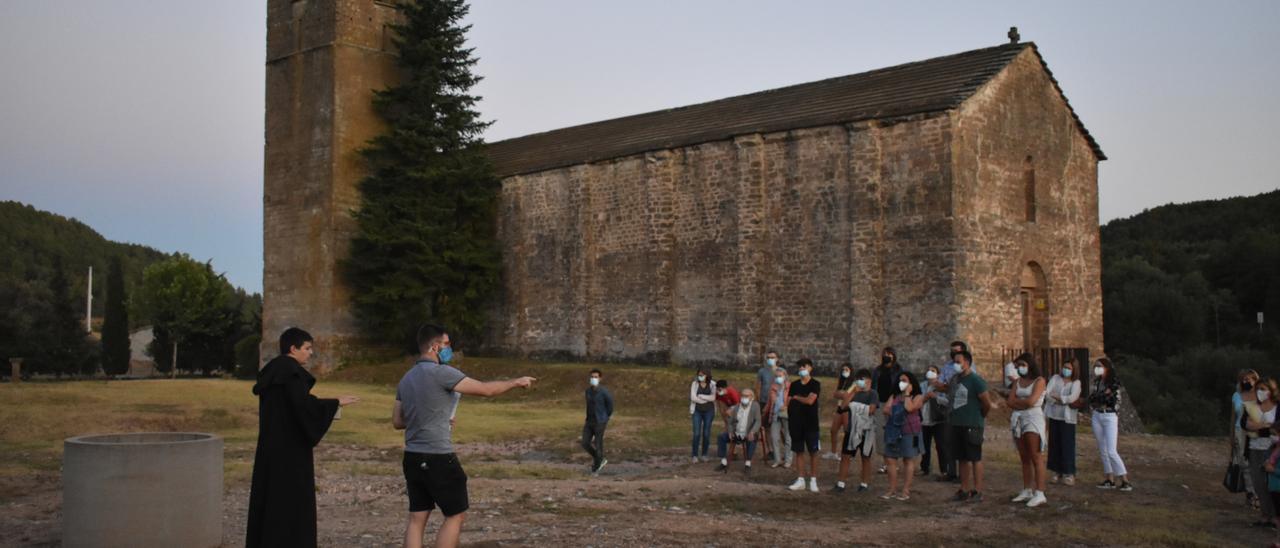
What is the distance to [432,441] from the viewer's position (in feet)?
22.9

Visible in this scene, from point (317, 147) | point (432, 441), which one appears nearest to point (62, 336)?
point (317, 147)

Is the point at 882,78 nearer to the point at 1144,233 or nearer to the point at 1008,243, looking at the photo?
the point at 1008,243

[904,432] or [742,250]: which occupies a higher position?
[742,250]

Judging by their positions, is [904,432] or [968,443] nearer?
[968,443]

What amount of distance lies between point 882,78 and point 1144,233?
5334 centimetres

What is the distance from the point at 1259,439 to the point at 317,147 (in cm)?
3016

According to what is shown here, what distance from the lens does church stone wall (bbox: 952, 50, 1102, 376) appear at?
2359 centimetres

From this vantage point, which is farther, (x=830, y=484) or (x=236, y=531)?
(x=830, y=484)

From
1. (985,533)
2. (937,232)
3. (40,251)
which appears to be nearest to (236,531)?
(985,533)

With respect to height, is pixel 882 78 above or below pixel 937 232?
above

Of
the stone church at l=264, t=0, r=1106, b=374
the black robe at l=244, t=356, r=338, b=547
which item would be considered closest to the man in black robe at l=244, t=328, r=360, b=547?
the black robe at l=244, t=356, r=338, b=547

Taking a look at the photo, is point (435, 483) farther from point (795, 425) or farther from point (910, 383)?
point (910, 383)

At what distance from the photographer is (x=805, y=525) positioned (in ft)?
33.0

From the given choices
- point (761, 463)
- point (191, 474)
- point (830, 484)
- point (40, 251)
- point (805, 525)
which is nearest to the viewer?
point (191, 474)
